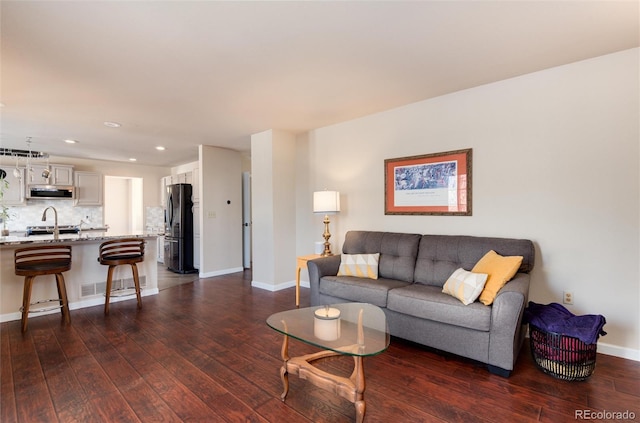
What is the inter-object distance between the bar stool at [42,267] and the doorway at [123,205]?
4288 mm

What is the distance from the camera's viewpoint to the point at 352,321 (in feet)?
6.80

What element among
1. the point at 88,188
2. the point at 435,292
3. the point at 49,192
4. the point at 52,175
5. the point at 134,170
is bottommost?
the point at 435,292

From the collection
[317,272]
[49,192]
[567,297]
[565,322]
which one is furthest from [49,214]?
[567,297]

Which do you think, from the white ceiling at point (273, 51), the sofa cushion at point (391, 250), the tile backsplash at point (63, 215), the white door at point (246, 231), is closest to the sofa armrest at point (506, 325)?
the sofa cushion at point (391, 250)

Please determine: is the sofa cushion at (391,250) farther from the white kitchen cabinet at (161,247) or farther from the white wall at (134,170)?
the white wall at (134,170)

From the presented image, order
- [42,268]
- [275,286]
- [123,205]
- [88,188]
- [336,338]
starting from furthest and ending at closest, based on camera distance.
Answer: [123,205]
[88,188]
[275,286]
[42,268]
[336,338]

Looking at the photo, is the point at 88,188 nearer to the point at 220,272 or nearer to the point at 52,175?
the point at 52,175

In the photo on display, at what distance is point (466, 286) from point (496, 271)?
10.6 inches

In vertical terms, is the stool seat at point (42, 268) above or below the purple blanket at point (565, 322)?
above

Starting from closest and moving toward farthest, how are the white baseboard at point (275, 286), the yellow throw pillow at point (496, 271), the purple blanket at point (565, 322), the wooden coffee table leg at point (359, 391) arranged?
the wooden coffee table leg at point (359, 391) < the purple blanket at point (565, 322) < the yellow throw pillow at point (496, 271) < the white baseboard at point (275, 286)

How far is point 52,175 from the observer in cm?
607

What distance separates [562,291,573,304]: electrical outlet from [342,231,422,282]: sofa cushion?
1231mm

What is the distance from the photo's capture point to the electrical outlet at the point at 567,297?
2586 mm

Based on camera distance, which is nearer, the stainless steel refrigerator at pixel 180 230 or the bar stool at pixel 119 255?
the bar stool at pixel 119 255
